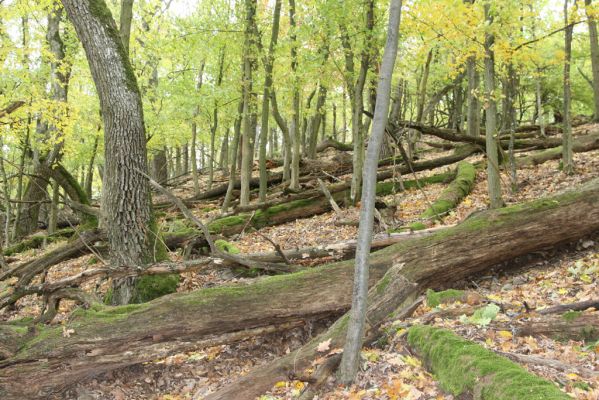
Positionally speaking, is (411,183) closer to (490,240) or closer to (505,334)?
(490,240)

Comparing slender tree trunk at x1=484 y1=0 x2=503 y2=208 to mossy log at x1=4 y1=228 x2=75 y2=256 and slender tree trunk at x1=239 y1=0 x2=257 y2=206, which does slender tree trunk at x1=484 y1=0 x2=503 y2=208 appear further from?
mossy log at x1=4 y1=228 x2=75 y2=256

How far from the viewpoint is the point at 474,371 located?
12.0 ft

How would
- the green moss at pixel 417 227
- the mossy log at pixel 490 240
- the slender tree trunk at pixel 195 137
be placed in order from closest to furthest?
the mossy log at pixel 490 240, the green moss at pixel 417 227, the slender tree trunk at pixel 195 137

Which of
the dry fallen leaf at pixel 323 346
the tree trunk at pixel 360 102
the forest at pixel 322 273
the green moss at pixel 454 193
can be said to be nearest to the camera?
the forest at pixel 322 273

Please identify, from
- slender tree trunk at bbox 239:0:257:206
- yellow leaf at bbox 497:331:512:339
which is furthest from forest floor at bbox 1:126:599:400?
slender tree trunk at bbox 239:0:257:206

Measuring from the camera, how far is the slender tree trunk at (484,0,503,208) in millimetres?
8109

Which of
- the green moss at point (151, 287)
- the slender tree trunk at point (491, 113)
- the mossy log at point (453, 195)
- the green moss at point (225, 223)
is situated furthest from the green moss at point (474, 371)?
the green moss at point (225, 223)

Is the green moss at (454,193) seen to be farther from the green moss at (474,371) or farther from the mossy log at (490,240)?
the green moss at (474,371)

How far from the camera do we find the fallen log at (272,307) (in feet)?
16.9

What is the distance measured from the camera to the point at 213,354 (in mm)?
5922

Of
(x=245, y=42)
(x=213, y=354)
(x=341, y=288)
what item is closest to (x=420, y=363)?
(x=341, y=288)

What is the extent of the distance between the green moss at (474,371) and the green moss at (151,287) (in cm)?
425

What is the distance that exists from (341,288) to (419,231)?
2.12m

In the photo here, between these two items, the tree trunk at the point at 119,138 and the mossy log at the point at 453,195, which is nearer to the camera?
the tree trunk at the point at 119,138
